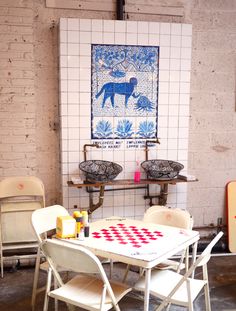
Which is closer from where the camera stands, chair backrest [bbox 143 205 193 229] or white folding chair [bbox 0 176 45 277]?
chair backrest [bbox 143 205 193 229]

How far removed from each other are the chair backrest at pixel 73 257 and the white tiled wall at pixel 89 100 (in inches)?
76.0

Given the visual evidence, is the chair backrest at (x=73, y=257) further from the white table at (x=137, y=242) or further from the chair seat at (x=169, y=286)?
the chair seat at (x=169, y=286)

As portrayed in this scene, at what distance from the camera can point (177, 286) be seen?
2.66 metres

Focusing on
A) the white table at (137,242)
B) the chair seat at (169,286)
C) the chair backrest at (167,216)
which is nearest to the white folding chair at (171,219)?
the chair backrest at (167,216)

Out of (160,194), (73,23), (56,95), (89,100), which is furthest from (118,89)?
(160,194)

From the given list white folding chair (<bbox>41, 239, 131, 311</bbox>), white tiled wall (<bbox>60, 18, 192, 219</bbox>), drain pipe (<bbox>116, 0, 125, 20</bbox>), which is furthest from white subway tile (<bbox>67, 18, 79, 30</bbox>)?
white folding chair (<bbox>41, 239, 131, 311</bbox>)

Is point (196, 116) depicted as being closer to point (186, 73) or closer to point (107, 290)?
point (186, 73)

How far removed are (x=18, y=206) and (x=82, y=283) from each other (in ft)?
5.59

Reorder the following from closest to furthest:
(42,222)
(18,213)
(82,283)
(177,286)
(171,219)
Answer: (177,286) < (82,283) < (42,222) < (171,219) < (18,213)

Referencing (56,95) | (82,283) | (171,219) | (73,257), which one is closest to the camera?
(73,257)

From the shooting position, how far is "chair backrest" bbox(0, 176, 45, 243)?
4.27 meters

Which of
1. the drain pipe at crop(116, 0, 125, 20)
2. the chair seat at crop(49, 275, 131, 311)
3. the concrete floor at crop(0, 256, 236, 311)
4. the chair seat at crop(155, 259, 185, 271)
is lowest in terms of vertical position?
the concrete floor at crop(0, 256, 236, 311)

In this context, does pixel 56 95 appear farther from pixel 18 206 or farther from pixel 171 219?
pixel 171 219

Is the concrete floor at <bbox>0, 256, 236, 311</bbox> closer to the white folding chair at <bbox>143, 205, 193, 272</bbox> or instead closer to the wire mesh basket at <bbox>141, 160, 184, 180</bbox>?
the white folding chair at <bbox>143, 205, 193, 272</bbox>
